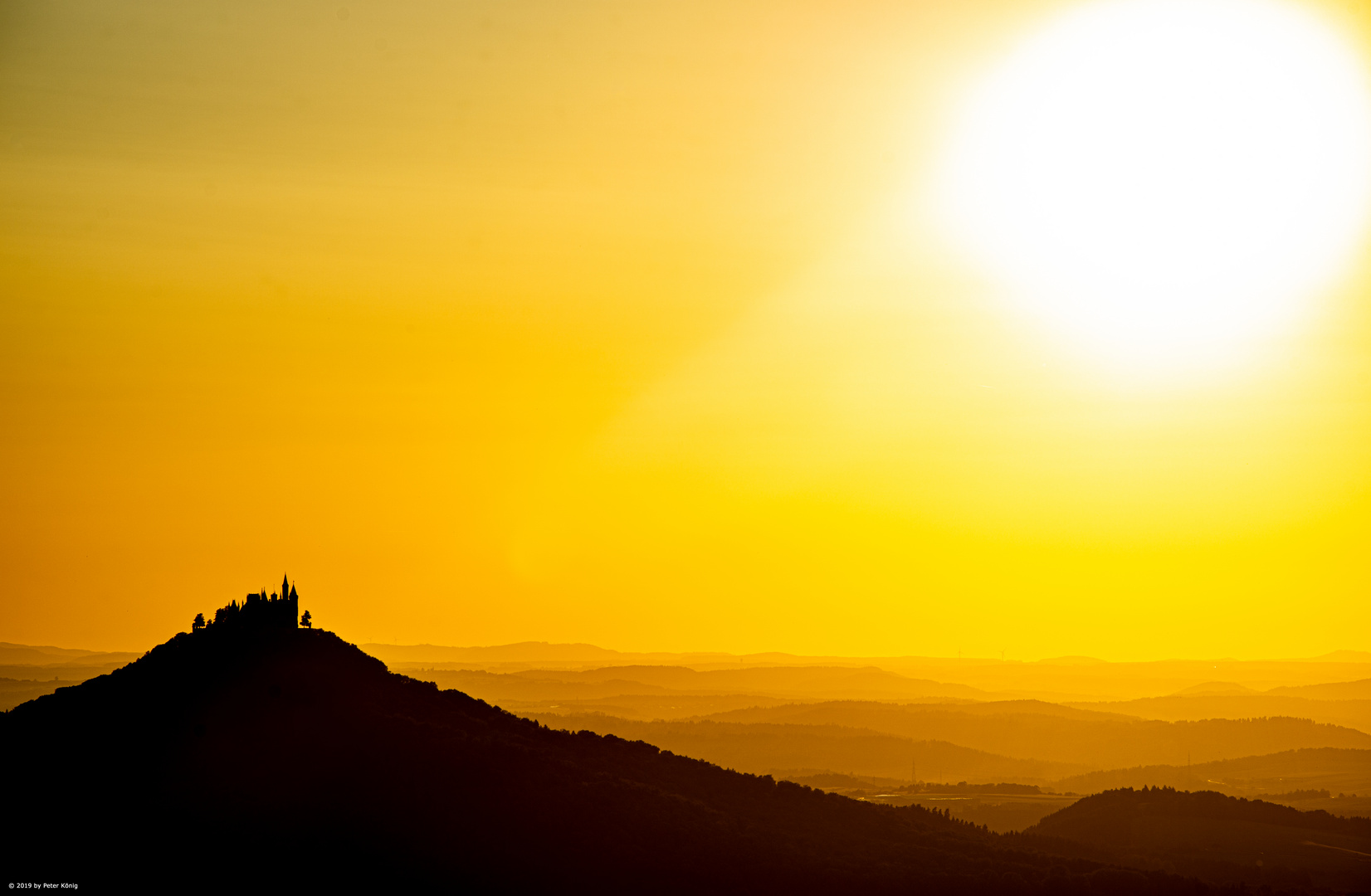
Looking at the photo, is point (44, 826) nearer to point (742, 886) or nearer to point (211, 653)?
point (211, 653)

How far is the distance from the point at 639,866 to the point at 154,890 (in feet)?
87.9

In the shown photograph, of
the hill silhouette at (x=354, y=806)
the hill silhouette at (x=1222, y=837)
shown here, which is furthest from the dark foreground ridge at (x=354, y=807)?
the hill silhouette at (x=1222, y=837)

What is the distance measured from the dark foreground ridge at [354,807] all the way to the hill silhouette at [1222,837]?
2690cm

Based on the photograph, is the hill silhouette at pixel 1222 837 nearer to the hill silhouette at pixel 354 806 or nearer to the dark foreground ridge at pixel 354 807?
the dark foreground ridge at pixel 354 807

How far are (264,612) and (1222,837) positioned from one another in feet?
314

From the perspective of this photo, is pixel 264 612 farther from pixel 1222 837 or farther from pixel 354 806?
pixel 1222 837

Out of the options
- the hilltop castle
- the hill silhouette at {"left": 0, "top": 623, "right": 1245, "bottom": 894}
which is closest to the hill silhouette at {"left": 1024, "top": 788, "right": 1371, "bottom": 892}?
the hill silhouette at {"left": 0, "top": 623, "right": 1245, "bottom": 894}

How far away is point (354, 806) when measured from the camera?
88.8 m

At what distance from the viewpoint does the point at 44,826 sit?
270 ft

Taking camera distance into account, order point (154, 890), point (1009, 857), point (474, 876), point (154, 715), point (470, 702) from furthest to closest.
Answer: point (470, 702), point (1009, 857), point (154, 715), point (474, 876), point (154, 890)

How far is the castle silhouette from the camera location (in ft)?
334

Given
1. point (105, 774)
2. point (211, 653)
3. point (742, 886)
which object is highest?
point (211, 653)

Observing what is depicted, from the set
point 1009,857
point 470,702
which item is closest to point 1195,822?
point 1009,857

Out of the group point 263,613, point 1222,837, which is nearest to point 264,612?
point 263,613
